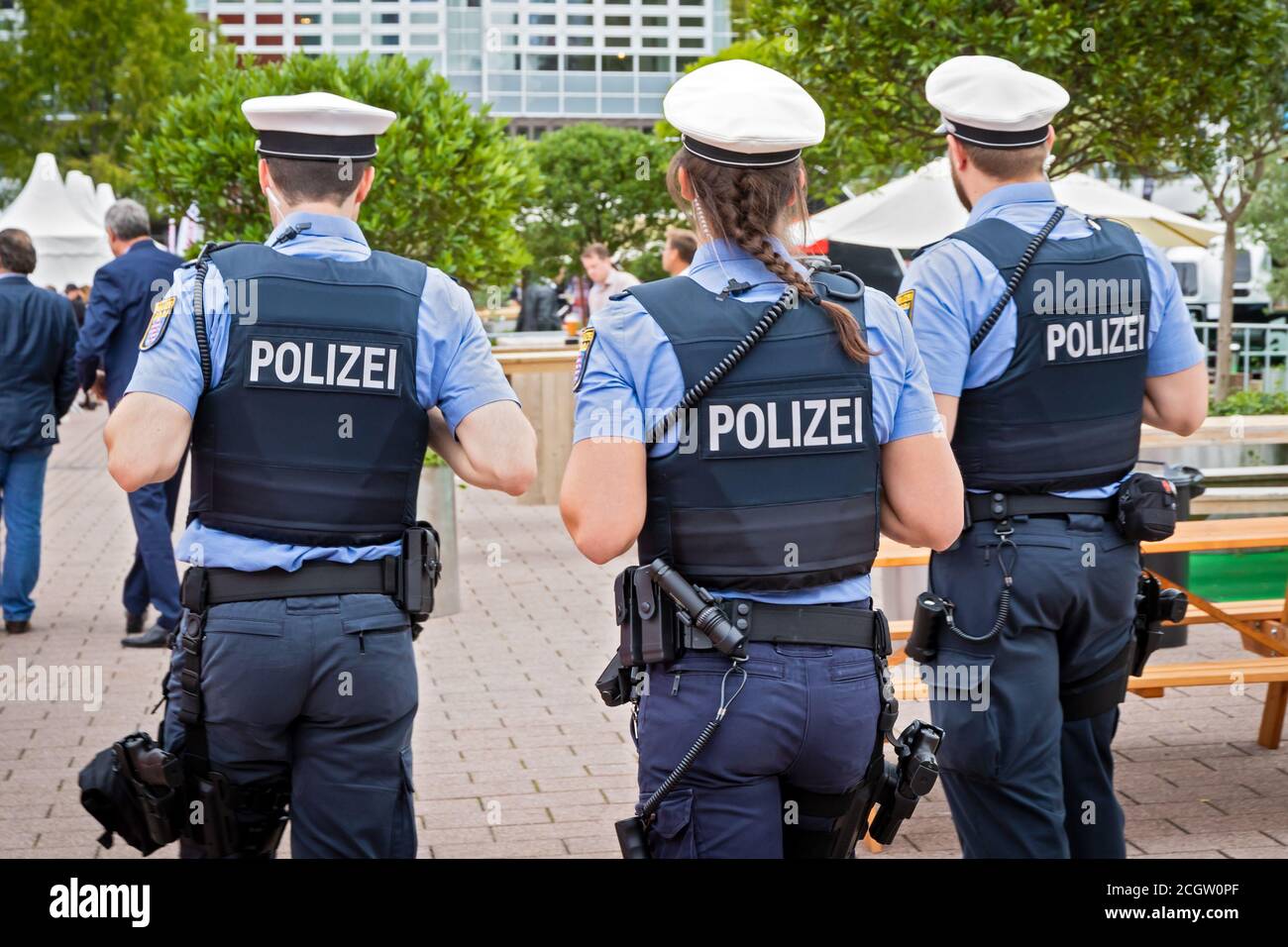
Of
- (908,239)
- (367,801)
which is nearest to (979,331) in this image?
(367,801)

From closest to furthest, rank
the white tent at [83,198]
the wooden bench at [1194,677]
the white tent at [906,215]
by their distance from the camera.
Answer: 1. the wooden bench at [1194,677]
2. the white tent at [906,215]
3. the white tent at [83,198]

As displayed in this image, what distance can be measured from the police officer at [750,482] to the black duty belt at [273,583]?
0.58m

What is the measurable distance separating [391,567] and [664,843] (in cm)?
83

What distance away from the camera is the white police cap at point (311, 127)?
10.8ft

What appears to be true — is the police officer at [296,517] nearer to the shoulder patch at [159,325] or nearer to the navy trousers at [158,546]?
the shoulder patch at [159,325]

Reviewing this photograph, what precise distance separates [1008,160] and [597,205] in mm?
21582

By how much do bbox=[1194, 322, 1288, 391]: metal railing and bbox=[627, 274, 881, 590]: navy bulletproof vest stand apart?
14085 millimetres

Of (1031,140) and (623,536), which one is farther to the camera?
(1031,140)

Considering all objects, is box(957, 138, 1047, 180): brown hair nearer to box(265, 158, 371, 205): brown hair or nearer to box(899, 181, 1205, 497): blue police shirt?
box(899, 181, 1205, 497): blue police shirt

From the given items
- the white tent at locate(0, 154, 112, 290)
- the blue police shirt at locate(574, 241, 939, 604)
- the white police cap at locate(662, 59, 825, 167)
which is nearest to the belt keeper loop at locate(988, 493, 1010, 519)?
the blue police shirt at locate(574, 241, 939, 604)

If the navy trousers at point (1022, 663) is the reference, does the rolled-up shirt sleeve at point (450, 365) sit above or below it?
above

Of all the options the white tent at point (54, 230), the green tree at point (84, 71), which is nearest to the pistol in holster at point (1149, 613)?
the white tent at point (54, 230)

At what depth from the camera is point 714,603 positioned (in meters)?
2.78
